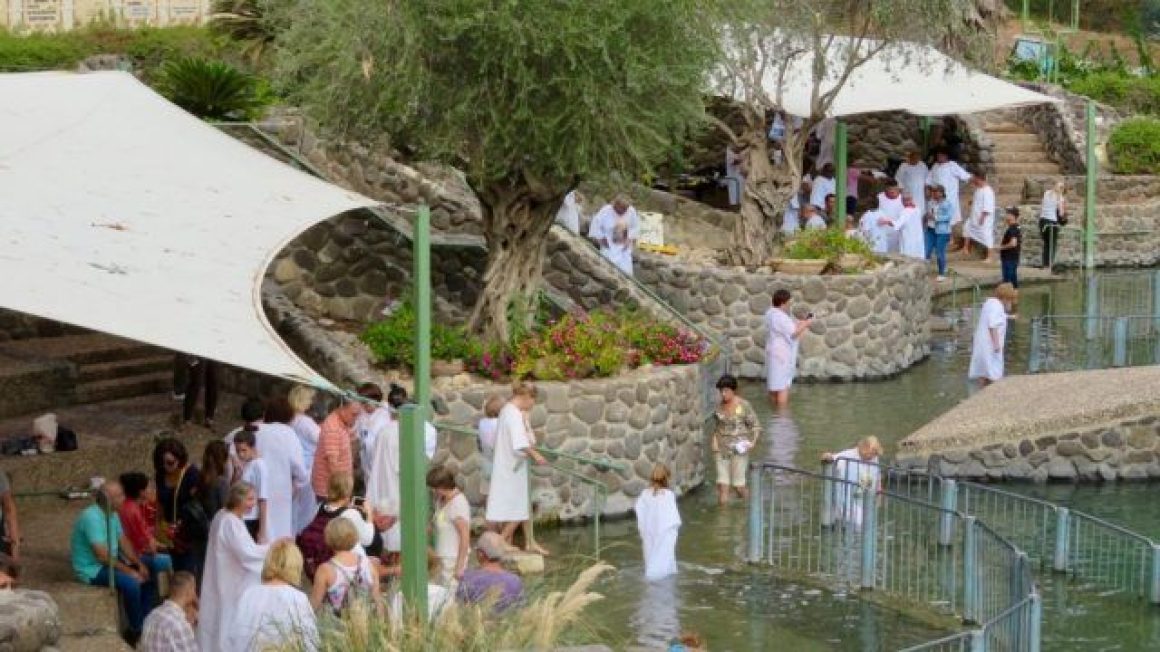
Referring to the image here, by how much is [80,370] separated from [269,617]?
1016 cm

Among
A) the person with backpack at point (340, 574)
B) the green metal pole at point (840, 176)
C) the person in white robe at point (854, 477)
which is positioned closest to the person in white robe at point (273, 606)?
the person with backpack at point (340, 574)

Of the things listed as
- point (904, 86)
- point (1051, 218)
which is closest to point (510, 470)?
point (904, 86)

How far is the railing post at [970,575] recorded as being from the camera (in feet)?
51.9

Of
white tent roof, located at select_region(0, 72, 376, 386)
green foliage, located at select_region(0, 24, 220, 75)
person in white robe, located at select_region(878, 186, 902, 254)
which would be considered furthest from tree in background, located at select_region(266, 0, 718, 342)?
green foliage, located at select_region(0, 24, 220, 75)

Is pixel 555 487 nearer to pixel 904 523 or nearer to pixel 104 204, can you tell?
pixel 904 523

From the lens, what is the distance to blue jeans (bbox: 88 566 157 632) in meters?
14.7

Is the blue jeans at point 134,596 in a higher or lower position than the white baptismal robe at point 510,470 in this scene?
lower

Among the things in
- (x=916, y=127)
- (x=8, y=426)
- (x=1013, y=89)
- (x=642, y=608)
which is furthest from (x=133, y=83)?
(x=916, y=127)

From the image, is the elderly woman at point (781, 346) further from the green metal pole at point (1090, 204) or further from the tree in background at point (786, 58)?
the green metal pole at point (1090, 204)

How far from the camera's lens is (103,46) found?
3108 cm

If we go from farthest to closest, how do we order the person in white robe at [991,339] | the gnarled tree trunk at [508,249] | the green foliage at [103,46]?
the green foliage at [103,46] < the person in white robe at [991,339] < the gnarled tree trunk at [508,249]

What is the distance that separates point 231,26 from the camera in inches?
1120

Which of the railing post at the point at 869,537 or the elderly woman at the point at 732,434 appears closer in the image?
the railing post at the point at 869,537

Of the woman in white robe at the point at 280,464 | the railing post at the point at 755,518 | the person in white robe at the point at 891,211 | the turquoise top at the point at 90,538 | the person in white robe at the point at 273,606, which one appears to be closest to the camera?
the person in white robe at the point at 273,606
